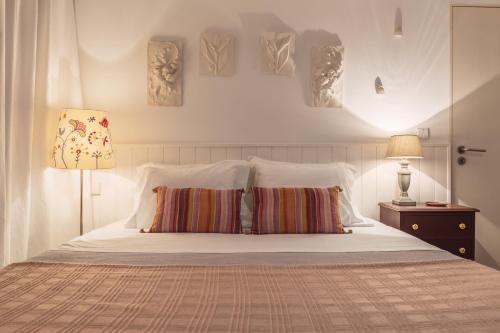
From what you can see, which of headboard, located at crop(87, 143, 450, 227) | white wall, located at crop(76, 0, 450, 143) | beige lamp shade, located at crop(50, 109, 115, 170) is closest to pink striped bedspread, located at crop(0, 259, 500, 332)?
beige lamp shade, located at crop(50, 109, 115, 170)

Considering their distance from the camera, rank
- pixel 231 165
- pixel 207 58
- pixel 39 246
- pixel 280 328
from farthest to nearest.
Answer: pixel 207 58 < pixel 231 165 < pixel 39 246 < pixel 280 328

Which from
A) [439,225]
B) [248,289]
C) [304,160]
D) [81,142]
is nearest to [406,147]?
[439,225]

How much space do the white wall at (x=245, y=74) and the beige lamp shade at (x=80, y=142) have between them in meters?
0.36

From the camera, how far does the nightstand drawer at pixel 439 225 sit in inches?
103

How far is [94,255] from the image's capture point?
1.73 meters

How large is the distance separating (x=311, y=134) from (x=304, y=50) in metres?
0.59

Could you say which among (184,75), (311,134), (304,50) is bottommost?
(311,134)

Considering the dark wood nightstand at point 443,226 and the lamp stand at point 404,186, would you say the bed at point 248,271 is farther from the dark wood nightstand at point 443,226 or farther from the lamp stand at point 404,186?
the lamp stand at point 404,186

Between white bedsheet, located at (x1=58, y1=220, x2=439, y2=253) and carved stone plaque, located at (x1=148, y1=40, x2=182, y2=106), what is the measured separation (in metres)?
1.02

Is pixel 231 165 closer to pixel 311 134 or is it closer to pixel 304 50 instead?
pixel 311 134

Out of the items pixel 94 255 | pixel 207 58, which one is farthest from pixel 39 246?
pixel 207 58

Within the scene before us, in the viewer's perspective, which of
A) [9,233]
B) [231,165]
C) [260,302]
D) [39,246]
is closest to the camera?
[260,302]

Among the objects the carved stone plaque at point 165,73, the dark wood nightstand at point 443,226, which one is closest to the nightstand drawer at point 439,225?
the dark wood nightstand at point 443,226

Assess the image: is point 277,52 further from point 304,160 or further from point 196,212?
point 196,212
